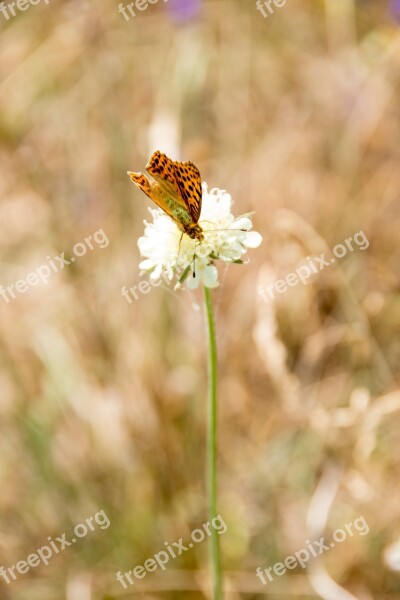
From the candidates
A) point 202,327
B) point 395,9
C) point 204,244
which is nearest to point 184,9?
point 395,9

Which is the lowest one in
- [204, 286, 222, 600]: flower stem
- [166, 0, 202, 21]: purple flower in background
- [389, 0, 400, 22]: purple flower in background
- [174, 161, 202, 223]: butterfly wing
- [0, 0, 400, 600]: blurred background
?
[204, 286, 222, 600]: flower stem

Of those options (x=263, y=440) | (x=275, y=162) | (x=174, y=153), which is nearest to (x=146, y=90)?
(x=275, y=162)

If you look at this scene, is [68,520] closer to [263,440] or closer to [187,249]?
[263,440]

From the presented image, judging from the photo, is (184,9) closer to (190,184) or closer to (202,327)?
(202,327)

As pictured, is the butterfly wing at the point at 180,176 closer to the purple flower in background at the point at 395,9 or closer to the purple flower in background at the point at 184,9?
the purple flower in background at the point at 395,9

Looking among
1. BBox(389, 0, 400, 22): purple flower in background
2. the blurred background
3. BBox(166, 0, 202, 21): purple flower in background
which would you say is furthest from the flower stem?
BBox(166, 0, 202, 21): purple flower in background

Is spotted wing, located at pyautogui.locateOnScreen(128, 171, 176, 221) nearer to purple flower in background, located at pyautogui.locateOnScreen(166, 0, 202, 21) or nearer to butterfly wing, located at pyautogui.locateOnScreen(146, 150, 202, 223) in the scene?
butterfly wing, located at pyautogui.locateOnScreen(146, 150, 202, 223)

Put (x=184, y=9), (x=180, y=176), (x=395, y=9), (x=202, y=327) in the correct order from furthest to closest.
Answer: (x=184, y=9)
(x=395, y=9)
(x=202, y=327)
(x=180, y=176)
